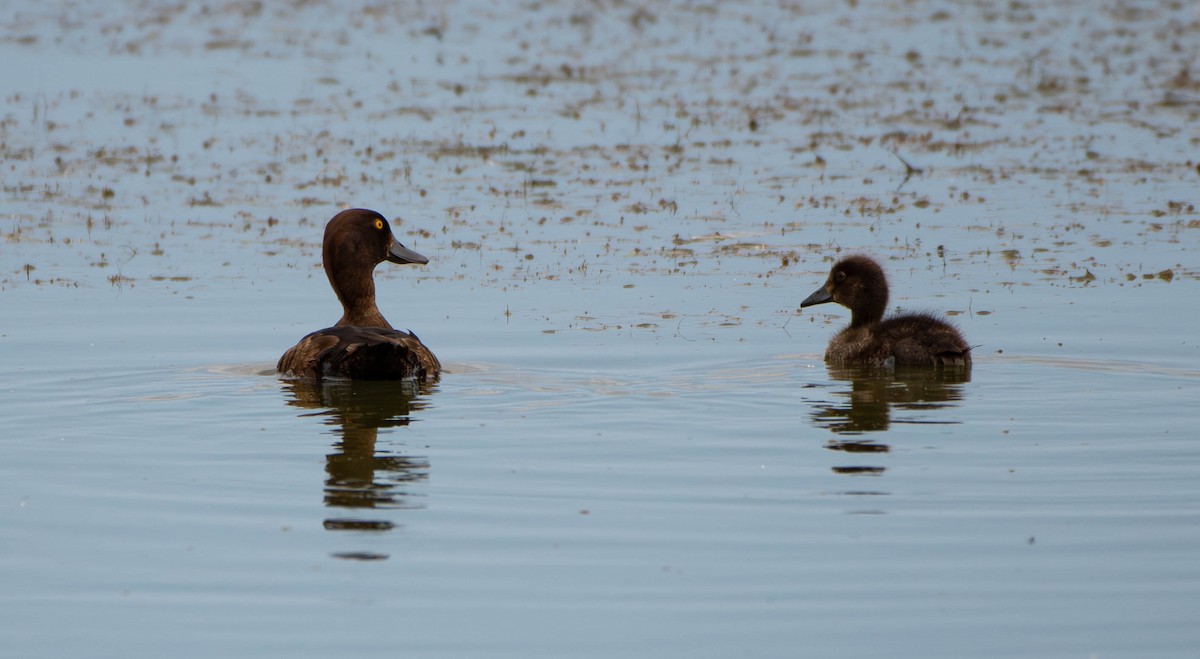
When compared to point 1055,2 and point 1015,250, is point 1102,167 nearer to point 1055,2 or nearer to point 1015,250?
point 1015,250

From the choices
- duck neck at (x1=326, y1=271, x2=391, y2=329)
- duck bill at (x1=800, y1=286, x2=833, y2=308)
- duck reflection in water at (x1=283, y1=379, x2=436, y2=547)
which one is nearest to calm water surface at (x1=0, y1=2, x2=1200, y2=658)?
duck reflection in water at (x1=283, y1=379, x2=436, y2=547)

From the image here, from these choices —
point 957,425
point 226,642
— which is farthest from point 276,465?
point 957,425

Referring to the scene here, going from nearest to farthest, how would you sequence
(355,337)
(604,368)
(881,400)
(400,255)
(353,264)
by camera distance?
(881,400), (355,337), (604,368), (353,264), (400,255)

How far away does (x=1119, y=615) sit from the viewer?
22.8 feet

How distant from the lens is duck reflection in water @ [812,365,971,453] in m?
10.6

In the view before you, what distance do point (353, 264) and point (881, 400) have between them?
389 cm

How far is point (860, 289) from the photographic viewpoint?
13875 millimetres

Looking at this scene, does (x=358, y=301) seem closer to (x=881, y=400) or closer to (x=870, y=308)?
(x=870, y=308)

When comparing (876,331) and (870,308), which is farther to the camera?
(870,308)

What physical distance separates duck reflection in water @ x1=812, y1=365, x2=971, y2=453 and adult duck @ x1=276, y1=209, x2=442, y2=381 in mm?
2560

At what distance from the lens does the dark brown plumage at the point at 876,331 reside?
40.9 feet

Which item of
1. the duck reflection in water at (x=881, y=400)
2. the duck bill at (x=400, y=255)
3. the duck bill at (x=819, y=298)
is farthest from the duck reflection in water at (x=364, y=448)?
the duck bill at (x=819, y=298)

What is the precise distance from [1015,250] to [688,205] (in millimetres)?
3667

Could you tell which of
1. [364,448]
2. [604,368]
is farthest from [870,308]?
[364,448]
